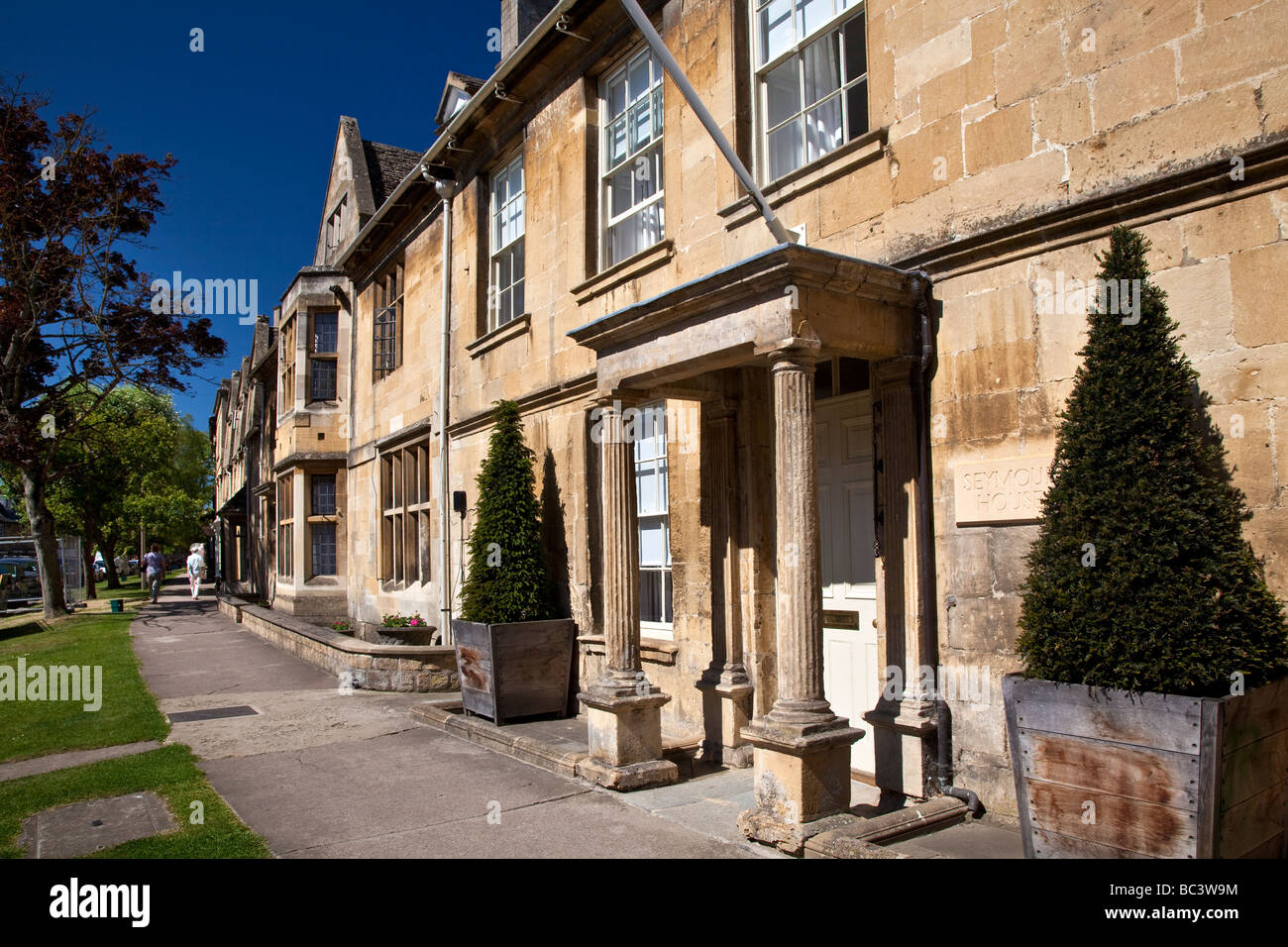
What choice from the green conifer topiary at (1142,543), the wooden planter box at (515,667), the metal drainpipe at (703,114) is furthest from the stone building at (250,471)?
the green conifer topiary at (1142,543)

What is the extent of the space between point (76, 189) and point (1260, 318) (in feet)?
75.2

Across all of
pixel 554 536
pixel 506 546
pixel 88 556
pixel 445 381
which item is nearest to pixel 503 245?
pixel 445 381

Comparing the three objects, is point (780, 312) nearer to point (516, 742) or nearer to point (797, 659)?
point (797, 659)

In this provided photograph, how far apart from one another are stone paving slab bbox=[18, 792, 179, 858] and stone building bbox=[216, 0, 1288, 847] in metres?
3.01

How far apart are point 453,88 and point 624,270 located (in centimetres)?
697

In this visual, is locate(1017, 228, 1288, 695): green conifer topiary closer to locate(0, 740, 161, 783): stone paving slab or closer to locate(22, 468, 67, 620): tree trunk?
locate(0, 740, 161, 783): stone paving slab

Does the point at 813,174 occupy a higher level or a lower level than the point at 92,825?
higher

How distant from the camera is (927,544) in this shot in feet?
19.0

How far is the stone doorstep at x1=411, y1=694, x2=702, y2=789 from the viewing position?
730 cm

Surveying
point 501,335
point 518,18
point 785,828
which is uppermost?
point 518,18

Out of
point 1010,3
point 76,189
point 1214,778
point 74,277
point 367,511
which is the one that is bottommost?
point 1214,778

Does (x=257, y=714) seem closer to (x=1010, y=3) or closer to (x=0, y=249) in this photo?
(x=1010, y=3)

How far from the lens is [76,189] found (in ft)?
66.9
